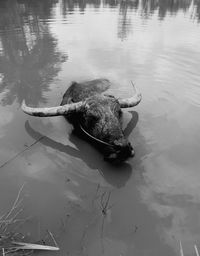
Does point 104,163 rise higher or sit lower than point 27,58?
lower

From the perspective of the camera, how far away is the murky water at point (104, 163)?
3.00 m

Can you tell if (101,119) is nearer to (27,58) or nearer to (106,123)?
(106,123)

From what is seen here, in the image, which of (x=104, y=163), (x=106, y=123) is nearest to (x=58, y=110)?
(x=106, y=123)

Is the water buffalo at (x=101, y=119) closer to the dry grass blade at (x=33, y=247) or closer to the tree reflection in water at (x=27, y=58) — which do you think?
the dry grass blade at (x=33, y=247)

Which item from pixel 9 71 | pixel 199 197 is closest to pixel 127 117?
pixel 199 197

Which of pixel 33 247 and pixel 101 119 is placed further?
pixel 101 119

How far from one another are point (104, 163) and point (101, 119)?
2.38ft

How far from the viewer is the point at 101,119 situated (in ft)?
13.8

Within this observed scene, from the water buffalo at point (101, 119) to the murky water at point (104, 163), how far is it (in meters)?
0.25

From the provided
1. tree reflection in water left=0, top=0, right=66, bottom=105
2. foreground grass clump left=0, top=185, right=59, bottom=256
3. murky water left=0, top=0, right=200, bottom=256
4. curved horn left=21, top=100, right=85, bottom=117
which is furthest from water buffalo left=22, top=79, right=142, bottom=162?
tree reflection in water left=0, top=0, right=66, bottom=105

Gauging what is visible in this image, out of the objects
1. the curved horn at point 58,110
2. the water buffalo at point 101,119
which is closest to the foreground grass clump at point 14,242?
the water buffalo at point 101,119

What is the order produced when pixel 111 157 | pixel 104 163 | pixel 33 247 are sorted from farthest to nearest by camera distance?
pixel 104 163 < pixel 111 157 < pixel 33 247

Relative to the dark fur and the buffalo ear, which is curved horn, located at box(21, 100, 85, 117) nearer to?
the dark fur

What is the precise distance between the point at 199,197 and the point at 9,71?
6.39 metres
